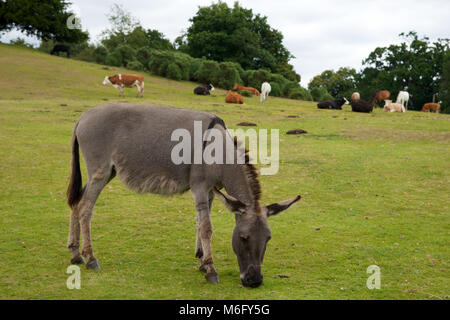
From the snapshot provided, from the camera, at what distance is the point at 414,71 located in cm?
6269

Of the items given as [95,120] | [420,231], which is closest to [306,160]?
[420,231]

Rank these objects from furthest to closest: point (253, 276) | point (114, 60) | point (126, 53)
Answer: point (126, 53) → point (114, 60) → point (253, 276)

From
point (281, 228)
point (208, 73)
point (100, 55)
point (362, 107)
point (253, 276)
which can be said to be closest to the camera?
point (253, 276)

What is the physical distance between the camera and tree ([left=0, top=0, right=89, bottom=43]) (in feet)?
164

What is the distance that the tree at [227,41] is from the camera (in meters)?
63.8

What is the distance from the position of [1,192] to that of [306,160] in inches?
349

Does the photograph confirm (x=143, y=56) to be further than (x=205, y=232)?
Yes

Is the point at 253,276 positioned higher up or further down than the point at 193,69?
further down

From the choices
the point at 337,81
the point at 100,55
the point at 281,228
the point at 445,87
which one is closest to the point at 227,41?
the point at 100,55

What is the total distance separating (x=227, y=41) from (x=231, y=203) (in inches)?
2405

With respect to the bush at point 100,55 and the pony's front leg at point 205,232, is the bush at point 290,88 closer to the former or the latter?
the bush at point 100,55

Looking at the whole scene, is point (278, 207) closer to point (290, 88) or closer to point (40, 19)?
point (290, 88)

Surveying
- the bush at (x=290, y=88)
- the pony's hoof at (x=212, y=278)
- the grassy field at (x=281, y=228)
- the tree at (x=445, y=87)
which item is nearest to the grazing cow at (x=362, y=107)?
the grassy field at (x=281, y=228)

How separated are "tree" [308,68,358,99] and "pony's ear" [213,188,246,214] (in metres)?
70.7
